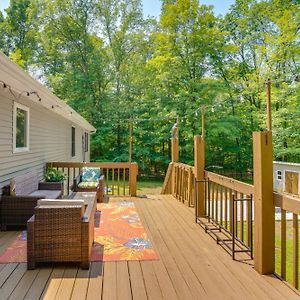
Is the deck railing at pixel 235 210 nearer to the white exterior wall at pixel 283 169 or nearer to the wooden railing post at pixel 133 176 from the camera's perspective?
the wooden railing post at pixel 133 176

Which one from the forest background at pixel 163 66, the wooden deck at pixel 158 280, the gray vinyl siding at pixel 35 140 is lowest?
the wooden deck at pixel 158 280

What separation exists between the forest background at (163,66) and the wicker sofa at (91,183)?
8.74 metres

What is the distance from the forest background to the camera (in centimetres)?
1616

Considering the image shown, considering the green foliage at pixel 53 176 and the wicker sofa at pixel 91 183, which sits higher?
the green foliage at pixel 53 176

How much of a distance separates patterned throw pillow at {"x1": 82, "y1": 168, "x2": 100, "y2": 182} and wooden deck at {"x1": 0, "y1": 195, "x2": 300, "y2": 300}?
389 centimetres

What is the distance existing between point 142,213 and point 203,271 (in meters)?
2.81

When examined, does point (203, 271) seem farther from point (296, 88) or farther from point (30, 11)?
point (30, 11)

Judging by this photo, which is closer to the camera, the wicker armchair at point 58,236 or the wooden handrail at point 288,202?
the wooden handrail at point 288,202

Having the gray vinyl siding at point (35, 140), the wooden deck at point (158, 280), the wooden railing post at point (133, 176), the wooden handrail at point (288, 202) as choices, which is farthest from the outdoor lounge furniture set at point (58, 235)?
the wooden railing post at point (133, 176)

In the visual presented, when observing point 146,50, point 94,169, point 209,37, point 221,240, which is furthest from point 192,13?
point 221,240

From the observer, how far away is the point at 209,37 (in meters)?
16.2

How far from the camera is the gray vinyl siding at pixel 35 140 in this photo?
4.85 meters

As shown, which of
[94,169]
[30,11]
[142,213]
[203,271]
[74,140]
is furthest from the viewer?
[30,11]

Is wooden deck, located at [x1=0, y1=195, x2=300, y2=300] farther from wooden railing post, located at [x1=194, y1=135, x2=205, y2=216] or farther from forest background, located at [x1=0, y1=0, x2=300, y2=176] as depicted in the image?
forest background, located at [x1=0, y1=0, x2=300, y2=176]
